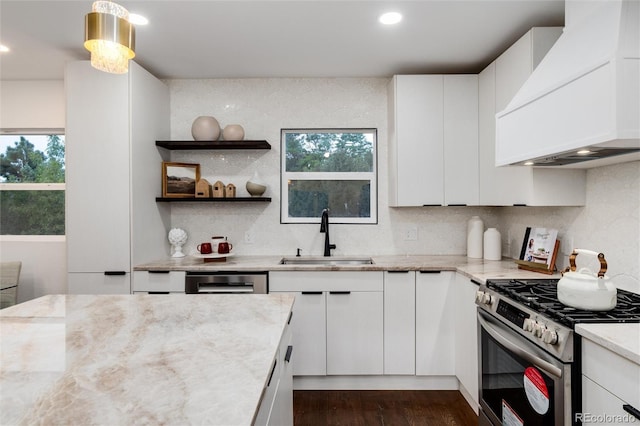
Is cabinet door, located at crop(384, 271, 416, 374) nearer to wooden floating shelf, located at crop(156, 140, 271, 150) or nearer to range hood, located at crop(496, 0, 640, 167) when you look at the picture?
range hood, located at crop(496, 0, 640, 167)

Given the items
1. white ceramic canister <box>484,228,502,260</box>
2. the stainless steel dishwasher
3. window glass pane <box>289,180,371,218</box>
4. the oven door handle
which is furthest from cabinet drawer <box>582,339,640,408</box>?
window glass pane <box>289,180,371,218</box>

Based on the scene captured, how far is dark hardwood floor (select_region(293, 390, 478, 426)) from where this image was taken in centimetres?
230

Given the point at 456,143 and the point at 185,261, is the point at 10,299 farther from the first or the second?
the point at 456,143

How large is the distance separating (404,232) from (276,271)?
4.25ft

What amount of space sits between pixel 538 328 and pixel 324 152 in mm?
2325

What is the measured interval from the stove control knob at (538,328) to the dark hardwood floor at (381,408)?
1.14 metres

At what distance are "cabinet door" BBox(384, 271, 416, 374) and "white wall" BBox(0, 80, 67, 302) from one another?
297 cm

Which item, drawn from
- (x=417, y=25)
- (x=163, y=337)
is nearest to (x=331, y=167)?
(x=417, y=25)

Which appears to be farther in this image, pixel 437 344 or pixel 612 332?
pixel 437 344

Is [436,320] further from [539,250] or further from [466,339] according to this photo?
[539,250]

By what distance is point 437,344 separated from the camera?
2.64 metres

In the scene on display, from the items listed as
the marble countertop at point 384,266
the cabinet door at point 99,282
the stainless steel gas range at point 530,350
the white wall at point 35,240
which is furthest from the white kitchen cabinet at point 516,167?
the white wall at point 35,240

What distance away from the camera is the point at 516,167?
7.90 feet

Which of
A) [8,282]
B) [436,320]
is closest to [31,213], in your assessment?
[8,282]
